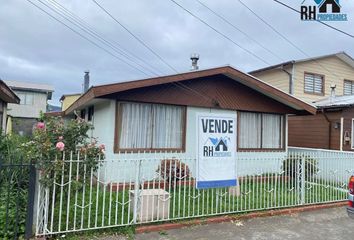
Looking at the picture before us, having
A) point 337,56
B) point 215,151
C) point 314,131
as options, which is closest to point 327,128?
point 314,131

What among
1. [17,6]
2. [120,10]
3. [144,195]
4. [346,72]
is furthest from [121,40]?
[346,72]

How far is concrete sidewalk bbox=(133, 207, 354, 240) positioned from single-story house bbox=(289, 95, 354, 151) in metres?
7.10

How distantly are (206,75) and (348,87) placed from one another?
14783 millimetres

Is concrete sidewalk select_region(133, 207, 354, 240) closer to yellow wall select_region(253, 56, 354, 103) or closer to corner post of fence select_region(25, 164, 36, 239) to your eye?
corner post of fence select_region(25, 164, 36, 239)

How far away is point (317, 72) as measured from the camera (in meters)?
18.7

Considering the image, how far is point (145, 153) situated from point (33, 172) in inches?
190

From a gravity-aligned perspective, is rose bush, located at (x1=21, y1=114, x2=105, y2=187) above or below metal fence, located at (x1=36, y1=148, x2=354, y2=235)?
above

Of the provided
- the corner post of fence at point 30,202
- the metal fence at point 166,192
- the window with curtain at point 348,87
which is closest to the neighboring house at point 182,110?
the metal fence at point 166,192

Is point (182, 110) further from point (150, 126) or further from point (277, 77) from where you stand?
point (277, 77)

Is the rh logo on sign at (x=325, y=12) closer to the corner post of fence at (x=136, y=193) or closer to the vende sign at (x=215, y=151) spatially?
the vende sign at (x=215, y=151)

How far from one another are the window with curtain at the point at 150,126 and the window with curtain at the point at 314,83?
1114 cm

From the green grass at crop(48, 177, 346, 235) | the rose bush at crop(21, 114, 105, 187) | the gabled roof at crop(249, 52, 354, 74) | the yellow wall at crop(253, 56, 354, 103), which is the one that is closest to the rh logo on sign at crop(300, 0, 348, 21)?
the green grass at crop(48, 177, 346, 235)

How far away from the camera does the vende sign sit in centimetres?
645

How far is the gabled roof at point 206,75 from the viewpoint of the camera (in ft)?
27.0
